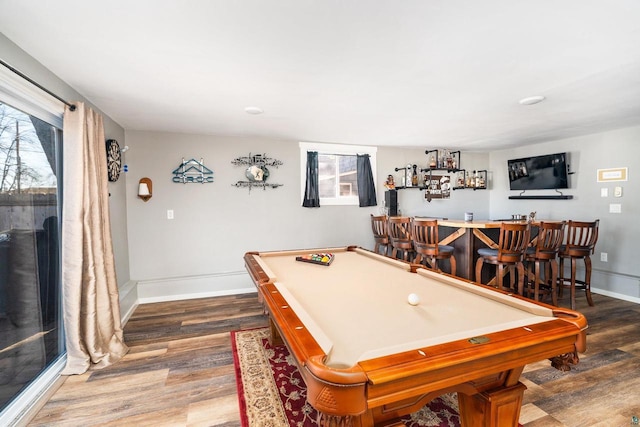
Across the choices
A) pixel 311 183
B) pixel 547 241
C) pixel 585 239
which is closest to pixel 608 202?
pixel 585 239

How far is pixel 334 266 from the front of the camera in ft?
8.30

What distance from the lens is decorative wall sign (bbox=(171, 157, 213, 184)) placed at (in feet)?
12.5

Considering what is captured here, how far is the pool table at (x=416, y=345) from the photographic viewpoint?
0.89m

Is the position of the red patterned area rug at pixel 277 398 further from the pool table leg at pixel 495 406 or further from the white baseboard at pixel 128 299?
the white baseboard at pixel 128 299

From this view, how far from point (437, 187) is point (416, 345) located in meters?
4.46

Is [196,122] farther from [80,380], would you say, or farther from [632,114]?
[632,114]

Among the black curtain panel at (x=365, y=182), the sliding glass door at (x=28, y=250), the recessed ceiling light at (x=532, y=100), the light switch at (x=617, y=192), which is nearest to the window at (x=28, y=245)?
the sliding glass door at (x=28, y=250)

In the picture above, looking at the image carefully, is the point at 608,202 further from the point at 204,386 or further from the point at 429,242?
the point at 204,386

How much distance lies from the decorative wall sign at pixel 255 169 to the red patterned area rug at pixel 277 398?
2248 mm

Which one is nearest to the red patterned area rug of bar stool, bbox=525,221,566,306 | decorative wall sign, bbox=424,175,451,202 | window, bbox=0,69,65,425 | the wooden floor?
the wooden floor

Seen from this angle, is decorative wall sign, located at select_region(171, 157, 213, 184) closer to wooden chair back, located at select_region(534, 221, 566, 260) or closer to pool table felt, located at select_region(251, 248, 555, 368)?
pool table felt, located at select_region(251, 248, 555, 368)

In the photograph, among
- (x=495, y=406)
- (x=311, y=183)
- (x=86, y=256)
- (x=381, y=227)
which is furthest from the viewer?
(x=311, y=183)

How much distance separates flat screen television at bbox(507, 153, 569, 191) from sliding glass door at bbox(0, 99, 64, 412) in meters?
5.98

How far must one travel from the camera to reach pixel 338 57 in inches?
73.2
